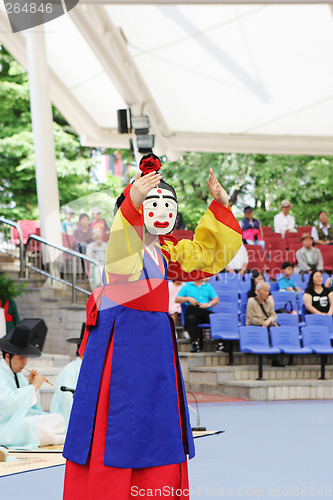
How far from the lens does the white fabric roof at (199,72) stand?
44.3ft

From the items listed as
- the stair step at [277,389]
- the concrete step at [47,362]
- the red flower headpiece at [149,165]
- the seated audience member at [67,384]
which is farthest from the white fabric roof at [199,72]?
the red flower headpiece at [149,165]

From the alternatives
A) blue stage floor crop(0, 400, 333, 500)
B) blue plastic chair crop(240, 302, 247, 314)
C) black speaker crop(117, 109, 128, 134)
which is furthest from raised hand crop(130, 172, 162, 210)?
black speaker crop(117, 109, 128, 134)

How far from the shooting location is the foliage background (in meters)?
21.7

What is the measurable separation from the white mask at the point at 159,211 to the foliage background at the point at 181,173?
1735cm

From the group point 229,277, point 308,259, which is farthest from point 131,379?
point 308,259

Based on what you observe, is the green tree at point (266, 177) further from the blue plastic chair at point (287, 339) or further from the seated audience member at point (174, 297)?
the blue plastic chair at point (287, 339)

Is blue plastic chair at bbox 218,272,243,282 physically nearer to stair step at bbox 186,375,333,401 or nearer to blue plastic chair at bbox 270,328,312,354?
blue plastic chair at bbox 270,328,312,354

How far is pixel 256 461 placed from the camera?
20.0ft

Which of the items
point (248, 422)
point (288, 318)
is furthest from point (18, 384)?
point (288, 318)

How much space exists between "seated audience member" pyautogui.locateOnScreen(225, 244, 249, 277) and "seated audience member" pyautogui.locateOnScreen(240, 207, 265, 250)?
4.36ft

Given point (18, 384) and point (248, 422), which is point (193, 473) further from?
point (248, 422)

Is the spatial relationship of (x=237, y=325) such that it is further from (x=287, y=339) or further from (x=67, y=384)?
(x=67, y=384)

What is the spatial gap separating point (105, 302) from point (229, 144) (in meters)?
15.2

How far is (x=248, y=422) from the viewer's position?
26.8 feet
